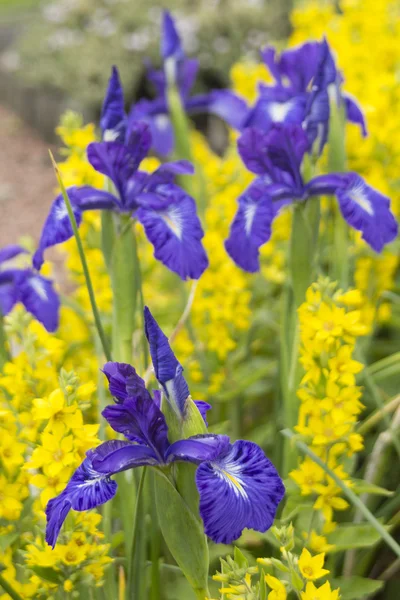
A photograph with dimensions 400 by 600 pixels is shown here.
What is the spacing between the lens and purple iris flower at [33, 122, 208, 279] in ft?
4.66

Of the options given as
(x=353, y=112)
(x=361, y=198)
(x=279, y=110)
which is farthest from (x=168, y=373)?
(x=353, y=112)

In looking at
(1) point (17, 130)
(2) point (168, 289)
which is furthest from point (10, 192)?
(2) point (168, 289)

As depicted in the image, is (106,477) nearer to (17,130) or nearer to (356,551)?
(356,551)

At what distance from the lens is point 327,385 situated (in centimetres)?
115

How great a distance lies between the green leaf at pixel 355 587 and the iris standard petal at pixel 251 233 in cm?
61

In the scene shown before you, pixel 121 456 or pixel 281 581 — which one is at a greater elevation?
pixel 121 456

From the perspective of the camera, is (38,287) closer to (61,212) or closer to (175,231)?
(61,212)

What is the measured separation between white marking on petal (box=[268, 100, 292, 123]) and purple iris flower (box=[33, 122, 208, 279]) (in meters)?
0.38

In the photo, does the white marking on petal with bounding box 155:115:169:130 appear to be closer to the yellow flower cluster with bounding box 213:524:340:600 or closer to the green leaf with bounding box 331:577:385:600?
the green leaf with bounding box 331:577:385:600

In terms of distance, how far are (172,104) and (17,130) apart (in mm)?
5141

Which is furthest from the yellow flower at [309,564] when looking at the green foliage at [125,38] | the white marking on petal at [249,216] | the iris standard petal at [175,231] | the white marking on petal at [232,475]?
the green foliage at [125,38]

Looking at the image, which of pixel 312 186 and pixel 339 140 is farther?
pixel 339 140

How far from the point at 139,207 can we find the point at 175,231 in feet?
0.35

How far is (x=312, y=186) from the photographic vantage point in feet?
4.95
